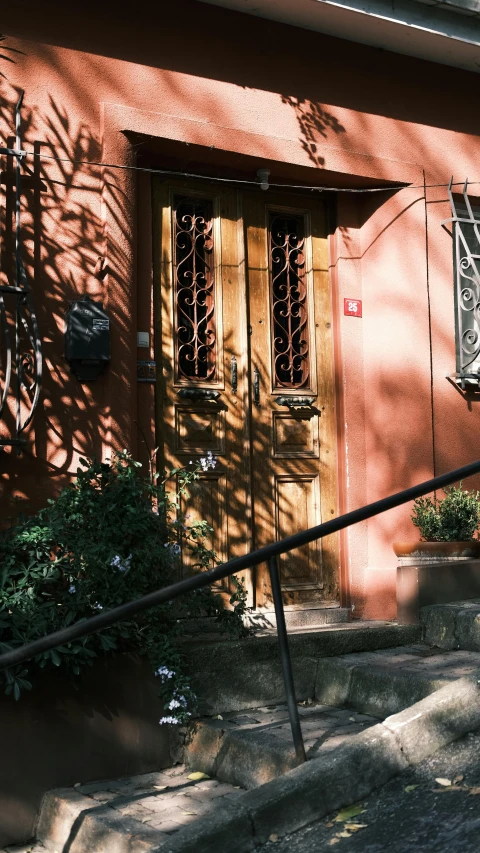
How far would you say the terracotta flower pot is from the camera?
5891 mm

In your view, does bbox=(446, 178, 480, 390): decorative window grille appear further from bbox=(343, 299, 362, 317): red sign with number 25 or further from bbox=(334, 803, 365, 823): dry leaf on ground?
bbox=(334, 803, 365, 823): dry leaf on ground

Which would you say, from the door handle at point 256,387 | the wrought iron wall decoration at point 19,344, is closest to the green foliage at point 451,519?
the door handle at point 256,387

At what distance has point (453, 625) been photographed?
5.32 metres

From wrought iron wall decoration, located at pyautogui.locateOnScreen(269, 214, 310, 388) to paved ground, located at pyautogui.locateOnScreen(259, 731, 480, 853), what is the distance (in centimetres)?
316

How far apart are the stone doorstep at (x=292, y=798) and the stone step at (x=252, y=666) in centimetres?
68

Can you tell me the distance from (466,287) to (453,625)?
2619mm

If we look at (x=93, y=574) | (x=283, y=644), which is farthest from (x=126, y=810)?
(x=283, y=644)

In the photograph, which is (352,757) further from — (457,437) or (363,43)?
(363,43)

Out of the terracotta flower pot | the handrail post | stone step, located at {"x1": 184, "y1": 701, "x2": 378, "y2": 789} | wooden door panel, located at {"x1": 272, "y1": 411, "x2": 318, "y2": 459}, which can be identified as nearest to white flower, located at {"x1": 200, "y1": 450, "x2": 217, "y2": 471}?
wooden door panel, located at {"x1": 272, "y1": 411, "x2": 318, "y2": 459}

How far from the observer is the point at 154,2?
18.5 ft

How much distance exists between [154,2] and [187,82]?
19.5 inches

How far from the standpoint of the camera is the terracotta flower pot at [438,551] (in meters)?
5.89

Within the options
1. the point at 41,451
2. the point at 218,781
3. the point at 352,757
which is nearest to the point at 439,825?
the point at 352,757

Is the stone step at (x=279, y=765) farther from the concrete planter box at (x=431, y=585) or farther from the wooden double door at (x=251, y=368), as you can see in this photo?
the wooden double door at (x=251, y=368)
